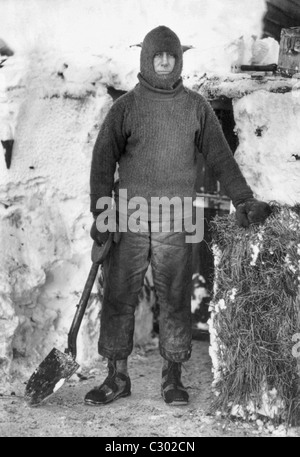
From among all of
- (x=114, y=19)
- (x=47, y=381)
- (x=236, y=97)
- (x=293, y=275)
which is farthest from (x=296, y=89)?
(x=47, y=381)

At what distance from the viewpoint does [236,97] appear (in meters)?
3.39

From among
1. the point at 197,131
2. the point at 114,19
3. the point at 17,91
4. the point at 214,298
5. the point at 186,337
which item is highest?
the point at 114,19

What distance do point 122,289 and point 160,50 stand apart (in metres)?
1.18

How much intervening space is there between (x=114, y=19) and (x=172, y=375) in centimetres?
196

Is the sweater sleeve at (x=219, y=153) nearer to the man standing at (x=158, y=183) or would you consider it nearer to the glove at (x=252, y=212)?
the man standing at (x=158, y=183)

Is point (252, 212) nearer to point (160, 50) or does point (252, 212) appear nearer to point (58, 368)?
point (160, 50)

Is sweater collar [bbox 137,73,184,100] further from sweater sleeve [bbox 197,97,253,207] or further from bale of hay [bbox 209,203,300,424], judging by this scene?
bale of hay [bbox 209,203,300,424]

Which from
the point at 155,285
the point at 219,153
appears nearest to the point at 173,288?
the point at 155,285

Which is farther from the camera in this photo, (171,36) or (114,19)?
(114,19)

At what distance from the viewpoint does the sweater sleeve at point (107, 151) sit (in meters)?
3.22

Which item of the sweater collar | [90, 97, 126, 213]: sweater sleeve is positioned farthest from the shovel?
the sweater collar

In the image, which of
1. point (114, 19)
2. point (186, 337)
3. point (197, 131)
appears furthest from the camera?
point (114, 19)

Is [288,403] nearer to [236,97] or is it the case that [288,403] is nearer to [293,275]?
[293,275]

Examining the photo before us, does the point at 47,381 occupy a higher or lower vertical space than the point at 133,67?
lower
